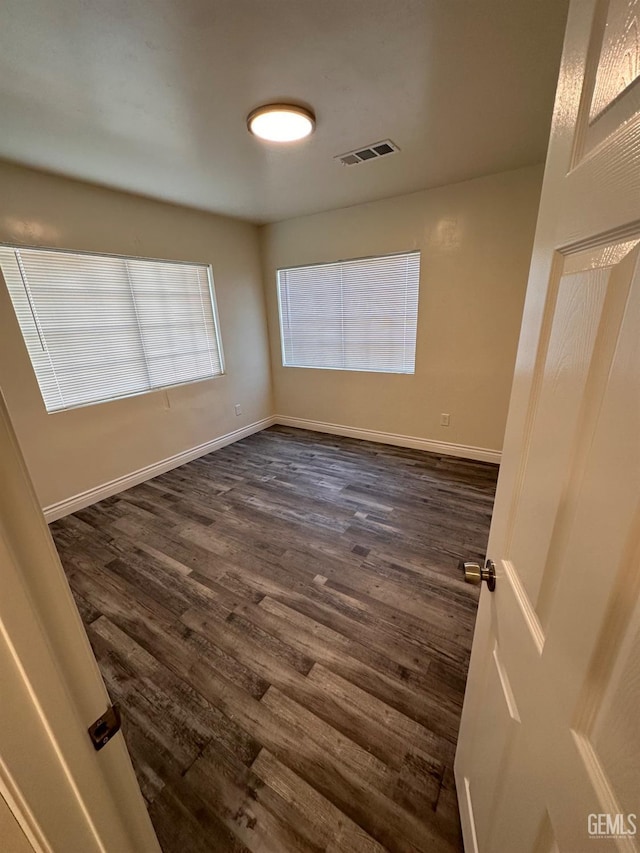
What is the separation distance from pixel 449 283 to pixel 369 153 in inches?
51.9

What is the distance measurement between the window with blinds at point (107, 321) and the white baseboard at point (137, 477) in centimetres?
75

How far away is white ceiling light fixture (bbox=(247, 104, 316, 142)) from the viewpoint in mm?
1628

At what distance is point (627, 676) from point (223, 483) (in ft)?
10.0

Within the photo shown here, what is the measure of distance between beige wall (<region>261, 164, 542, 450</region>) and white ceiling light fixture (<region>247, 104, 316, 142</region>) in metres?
0.75

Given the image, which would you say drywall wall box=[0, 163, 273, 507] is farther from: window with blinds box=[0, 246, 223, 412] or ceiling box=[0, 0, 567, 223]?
ceiling box=[0, 0, 567, 223]

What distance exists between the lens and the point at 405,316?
3320 mm

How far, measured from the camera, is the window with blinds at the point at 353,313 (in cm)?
329

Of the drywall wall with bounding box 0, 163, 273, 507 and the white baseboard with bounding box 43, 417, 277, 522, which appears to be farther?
the white baseboard with bounding box 43, 417, 277, 522

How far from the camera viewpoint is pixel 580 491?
1.46ft

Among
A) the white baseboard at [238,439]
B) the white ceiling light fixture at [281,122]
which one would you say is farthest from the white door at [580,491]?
the white baseboard at [238,439]

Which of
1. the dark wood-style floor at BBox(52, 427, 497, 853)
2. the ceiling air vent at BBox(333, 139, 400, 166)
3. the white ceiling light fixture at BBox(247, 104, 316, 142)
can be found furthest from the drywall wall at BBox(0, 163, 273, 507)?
the ceiling air vent at BBox(333, 139, 400, 166)

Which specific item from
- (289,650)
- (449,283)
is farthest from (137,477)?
(449,283)

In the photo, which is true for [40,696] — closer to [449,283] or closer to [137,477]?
[137,477]

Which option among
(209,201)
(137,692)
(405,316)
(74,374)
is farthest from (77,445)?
(405,316)
